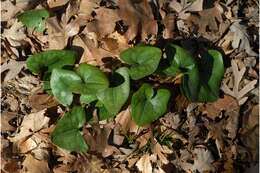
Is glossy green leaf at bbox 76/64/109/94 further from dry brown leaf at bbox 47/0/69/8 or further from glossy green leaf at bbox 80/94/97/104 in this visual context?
dry brown leaf at bbox 47/0/69/8

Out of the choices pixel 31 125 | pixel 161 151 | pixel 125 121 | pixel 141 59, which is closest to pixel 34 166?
pixel 31 125

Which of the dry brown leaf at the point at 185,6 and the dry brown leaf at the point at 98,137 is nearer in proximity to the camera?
the dry brown leaf at the point at 98,137

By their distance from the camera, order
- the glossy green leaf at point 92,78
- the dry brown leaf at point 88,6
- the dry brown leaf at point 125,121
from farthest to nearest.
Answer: the dry brown leaf at point 88,6, the dry brown leaf at point 125,121, the glossy green leaf at point 92,78

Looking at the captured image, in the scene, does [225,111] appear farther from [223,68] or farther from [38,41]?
[38,41]

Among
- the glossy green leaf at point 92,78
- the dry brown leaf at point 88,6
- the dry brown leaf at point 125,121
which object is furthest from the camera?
the dry brown leaf at point 88,6

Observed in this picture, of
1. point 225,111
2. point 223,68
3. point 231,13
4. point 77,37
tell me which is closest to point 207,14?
point 231,13

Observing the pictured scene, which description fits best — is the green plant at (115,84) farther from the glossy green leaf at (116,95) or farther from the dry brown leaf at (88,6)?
the dry brown leaf at (88,6)

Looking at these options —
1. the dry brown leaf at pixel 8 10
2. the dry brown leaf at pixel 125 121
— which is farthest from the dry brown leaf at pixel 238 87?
the dry brown leaf at pixel 8 10
